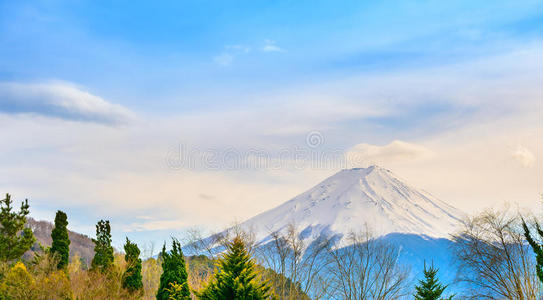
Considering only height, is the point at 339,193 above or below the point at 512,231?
above

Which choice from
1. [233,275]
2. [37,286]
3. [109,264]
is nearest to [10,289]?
[37,286]

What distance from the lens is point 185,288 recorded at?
73.1 feet

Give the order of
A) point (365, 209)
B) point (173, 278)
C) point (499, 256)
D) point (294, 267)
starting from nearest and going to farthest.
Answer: point (173, 278) < point (499, 256) < point (294, 267) < point (365, 209)

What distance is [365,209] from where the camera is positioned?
438 ft

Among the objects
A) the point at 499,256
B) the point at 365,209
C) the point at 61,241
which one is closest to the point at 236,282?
the point at 499,256

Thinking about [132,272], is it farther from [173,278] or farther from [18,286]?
[173,278]

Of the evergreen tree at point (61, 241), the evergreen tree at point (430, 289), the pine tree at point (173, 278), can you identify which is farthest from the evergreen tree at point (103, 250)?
the evergreen tree at point (430, 289)

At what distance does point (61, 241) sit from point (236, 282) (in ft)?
70.8

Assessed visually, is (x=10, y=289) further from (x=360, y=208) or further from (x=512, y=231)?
(x=360, y=208)

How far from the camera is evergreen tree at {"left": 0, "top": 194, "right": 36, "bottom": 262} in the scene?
33.1 m

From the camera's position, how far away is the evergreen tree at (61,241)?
100.0 feet

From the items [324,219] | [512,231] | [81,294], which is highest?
[324,219]

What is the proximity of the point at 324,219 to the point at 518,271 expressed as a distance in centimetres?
10298

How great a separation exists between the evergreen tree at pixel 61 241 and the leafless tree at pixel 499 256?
21.8 m
